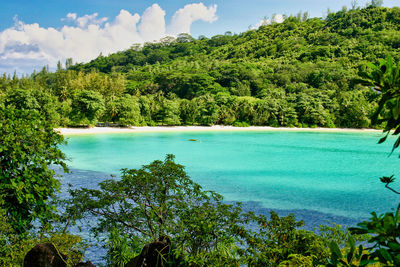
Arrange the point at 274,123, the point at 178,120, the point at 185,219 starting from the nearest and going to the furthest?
1. the point at 185,219
2. the point at 178,120
3. the point at 274,123

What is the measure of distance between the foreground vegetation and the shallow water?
243 cm

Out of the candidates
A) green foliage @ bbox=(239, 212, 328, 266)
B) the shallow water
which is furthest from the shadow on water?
green foliage @ bbox=(239, 212, 328, 266)

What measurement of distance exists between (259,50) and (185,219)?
94.8 m

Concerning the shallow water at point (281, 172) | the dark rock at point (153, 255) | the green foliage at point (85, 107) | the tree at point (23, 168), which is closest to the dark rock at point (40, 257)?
the tree at point (23, 168)

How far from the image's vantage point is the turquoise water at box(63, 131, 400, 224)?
10938 millimetres

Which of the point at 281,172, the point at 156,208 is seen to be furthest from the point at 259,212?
the point at 281,172

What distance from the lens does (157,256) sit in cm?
263

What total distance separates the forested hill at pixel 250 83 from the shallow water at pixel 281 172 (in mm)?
4924

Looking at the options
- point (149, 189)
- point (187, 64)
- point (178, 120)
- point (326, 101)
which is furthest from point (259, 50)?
point (149, 189)

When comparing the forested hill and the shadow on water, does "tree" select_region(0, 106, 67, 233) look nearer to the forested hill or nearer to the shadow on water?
the shadow on water

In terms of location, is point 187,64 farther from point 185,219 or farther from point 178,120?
point 185,219

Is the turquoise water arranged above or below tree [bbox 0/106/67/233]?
below

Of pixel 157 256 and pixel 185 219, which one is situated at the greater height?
pixel 185 219

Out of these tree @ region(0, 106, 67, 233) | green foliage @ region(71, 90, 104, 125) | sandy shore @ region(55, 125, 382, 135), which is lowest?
sandy shore @ region(55, 125, 382, 135)
